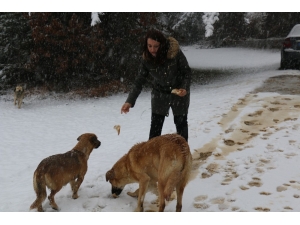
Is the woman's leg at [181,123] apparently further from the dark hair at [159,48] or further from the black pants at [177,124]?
the dark hair at [159,48]

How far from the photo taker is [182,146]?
4070 millimetres

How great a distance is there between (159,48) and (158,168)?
159 cm

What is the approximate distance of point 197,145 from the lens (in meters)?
6.83

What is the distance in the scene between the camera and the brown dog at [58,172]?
4250 millimetres

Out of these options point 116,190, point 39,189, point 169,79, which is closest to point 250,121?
point 169,79

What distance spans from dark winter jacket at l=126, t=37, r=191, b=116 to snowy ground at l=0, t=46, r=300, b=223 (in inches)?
48.6

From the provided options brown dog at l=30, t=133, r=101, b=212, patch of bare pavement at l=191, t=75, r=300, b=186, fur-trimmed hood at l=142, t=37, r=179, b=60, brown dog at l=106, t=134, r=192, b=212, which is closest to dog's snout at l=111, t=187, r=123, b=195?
brown dog at l=106, t=134, r=192, b=212

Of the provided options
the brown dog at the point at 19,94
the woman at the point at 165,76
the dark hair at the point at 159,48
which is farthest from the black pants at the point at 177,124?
the brown dog at the point at 19,94

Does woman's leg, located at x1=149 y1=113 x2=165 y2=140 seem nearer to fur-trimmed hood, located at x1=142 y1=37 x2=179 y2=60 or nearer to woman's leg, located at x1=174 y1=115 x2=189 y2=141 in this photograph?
woman's leg, located at x1=174 y1=115 x2=189 y2=141

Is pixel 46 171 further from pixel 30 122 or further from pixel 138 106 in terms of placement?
pixel 138 106

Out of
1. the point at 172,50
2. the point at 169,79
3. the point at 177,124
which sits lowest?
the point at 177,124

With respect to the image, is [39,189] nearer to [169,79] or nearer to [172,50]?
[169,79]

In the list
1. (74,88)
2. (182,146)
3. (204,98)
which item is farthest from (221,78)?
(182,146)

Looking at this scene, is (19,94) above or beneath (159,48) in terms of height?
beneath
